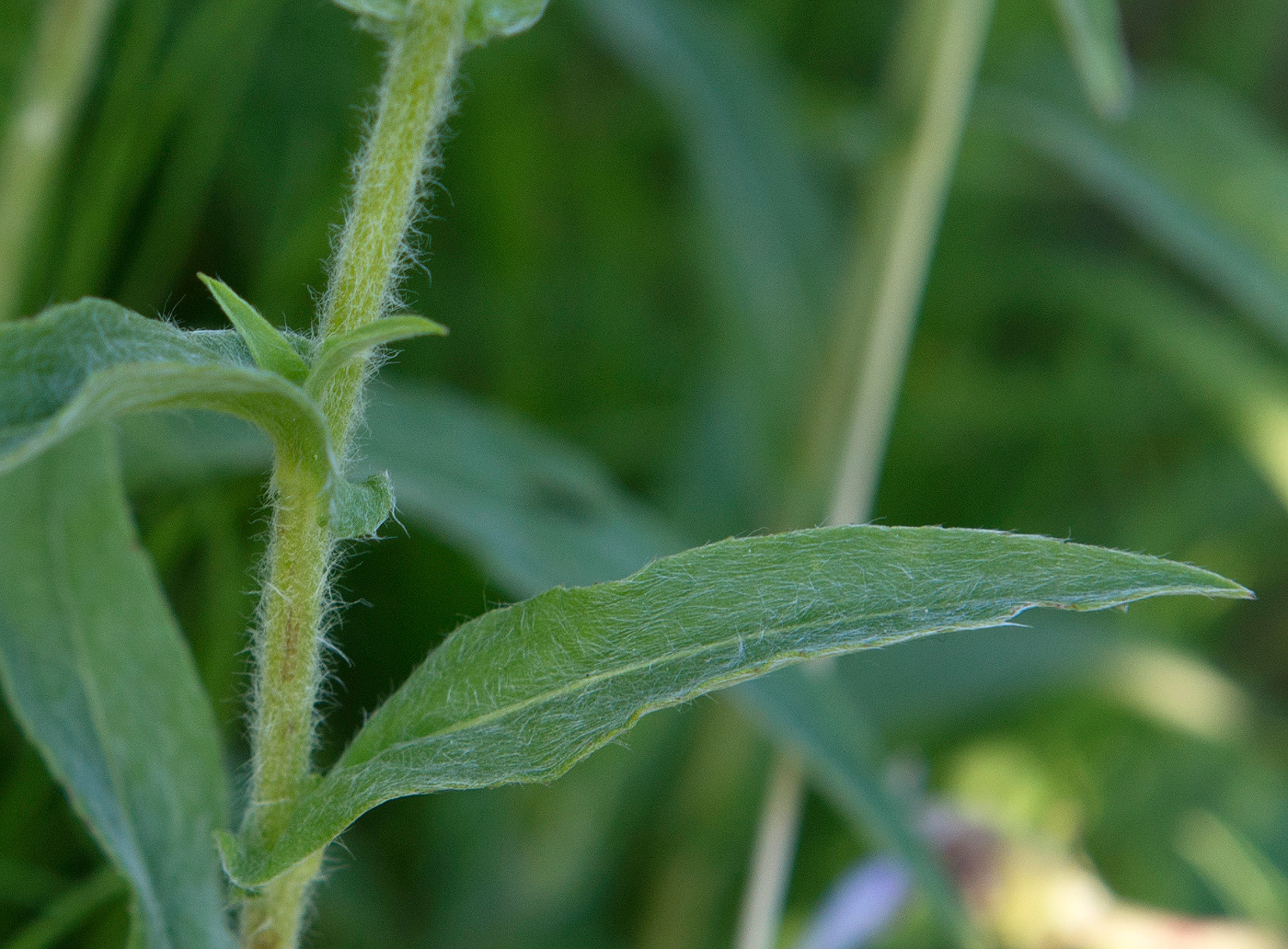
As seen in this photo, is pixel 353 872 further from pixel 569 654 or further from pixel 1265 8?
pixel 1265 8

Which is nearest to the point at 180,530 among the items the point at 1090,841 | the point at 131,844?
the point at 131,844

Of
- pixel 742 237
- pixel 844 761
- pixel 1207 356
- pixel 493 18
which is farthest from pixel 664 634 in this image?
pixel 1207 356

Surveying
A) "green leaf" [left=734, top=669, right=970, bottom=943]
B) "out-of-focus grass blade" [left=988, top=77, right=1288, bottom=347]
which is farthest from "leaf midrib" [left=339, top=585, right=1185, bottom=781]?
"out-of-focus grass blade" [left=988, top=77, right=1288, bottom=347]

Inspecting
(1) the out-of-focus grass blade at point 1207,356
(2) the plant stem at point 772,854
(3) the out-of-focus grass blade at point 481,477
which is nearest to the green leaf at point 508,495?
(3) the out-of-focus grass blade at point 481,477

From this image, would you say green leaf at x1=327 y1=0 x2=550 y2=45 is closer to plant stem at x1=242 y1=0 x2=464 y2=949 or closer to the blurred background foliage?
plant stem at x1=242 y1=0 x2=464 y2=949

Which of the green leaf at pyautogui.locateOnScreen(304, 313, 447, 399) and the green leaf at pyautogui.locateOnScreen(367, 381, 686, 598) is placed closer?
the green leaf at pyautogui.locateOnScreen(304, 313, 447, 399)

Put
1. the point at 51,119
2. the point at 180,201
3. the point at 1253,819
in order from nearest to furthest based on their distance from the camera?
the point at 51,119 < the point at 180,201 < the point at 1253,819

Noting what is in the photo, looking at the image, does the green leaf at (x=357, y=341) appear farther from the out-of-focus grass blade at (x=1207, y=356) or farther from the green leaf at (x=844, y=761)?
the out-of-focus grass blade at (x=1207, y=356)
